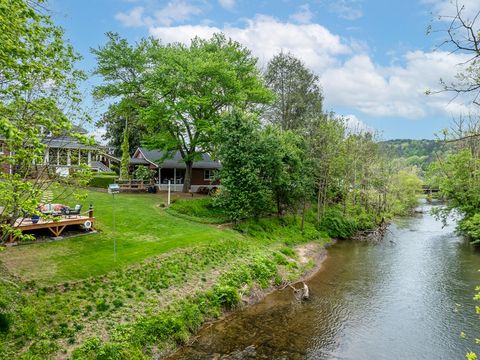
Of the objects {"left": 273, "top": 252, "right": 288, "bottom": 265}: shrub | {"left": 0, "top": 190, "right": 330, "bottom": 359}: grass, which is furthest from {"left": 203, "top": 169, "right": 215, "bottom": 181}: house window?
{"left": 273, "top": 252, "right": 288, "bottom": 265}: shrub

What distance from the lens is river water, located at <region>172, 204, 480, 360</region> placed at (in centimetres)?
1186

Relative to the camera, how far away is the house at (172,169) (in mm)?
36719

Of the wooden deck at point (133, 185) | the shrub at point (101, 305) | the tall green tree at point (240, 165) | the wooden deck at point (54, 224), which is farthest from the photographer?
the wooden deck at point (133, 185)

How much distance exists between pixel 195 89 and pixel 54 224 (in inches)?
675

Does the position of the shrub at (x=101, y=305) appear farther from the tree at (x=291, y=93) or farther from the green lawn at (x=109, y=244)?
the tree at (x=291, y=93)

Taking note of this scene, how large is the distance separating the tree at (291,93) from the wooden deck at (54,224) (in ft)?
89.6

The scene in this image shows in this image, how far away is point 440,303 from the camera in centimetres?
1622

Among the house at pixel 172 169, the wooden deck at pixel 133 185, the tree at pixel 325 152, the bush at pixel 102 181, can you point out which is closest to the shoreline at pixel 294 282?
the tree at pixel 325 152

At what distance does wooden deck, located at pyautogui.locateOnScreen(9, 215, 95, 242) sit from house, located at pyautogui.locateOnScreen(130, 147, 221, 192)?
17.2m

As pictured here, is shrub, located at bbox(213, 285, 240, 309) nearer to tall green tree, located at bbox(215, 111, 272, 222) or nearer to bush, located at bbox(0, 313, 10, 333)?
bush, located at bbox(0, 313, 10, 333)

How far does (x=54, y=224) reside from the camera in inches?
664

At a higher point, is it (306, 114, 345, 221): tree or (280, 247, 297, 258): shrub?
(306, 114, 345, 221): tree

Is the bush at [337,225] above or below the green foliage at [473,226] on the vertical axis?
below

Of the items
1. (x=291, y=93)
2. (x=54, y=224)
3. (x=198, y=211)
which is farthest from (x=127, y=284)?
(x=291, y=93)
